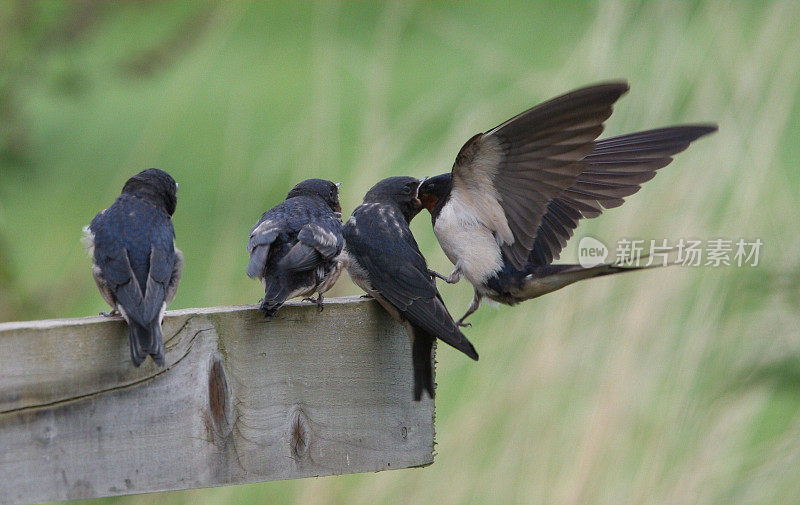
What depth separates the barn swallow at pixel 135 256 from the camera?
2010mm

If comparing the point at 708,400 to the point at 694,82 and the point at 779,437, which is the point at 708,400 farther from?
the point at 694,82

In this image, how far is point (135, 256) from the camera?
7.25 feet

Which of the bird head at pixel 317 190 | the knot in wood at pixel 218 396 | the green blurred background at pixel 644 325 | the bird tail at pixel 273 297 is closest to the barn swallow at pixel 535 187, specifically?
the bird head at pixel 317 190

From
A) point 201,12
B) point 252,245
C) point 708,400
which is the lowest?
point 708,400

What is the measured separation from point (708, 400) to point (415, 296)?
1.50 m

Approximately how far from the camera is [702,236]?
3.61m

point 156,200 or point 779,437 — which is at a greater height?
point 156,200

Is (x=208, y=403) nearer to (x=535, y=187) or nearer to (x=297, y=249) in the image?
(x=297, y=249)

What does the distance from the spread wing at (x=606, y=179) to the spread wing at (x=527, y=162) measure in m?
0.21

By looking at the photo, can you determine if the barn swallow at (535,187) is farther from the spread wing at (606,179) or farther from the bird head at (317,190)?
the bird head at (317,190)

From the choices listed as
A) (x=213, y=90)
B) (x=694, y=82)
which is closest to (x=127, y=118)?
(x=213, y=90)

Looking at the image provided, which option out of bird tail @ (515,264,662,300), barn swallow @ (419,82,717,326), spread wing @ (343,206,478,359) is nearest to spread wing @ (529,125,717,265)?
barn swallow @ (419,82,717,326)

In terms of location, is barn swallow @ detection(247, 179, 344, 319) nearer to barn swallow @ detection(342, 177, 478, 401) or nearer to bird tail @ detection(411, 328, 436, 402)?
barn swallow @ detection(342, 177, 478, 401)

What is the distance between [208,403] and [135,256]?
0.50 meters
